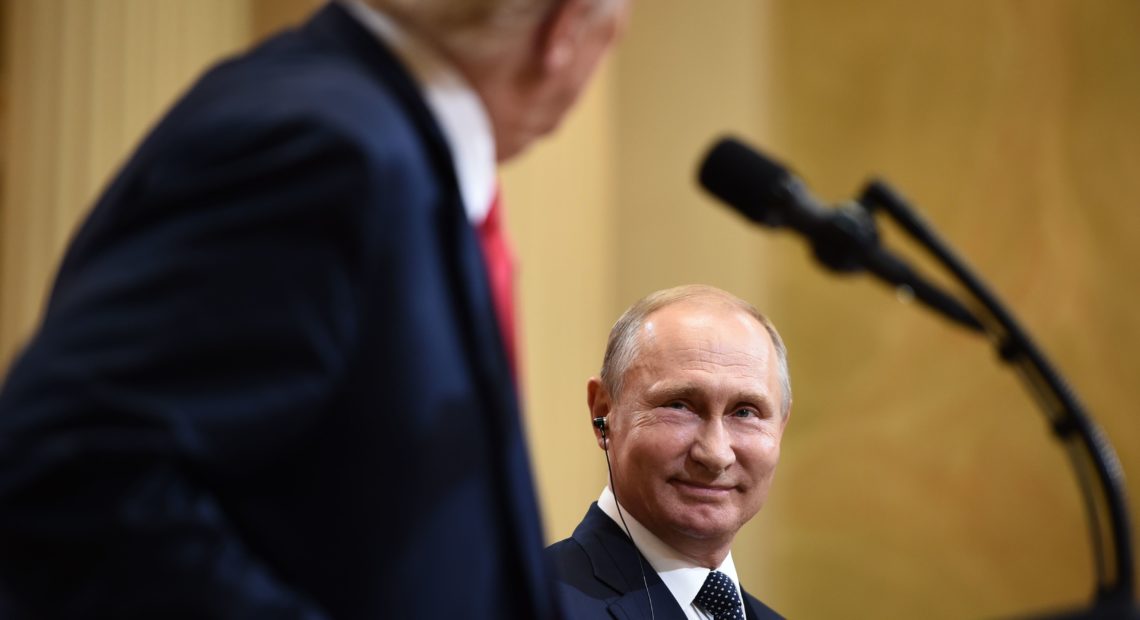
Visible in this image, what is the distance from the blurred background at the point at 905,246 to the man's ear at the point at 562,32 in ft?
13.1

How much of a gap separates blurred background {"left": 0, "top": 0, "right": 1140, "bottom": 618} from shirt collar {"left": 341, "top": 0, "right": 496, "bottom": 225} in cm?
400

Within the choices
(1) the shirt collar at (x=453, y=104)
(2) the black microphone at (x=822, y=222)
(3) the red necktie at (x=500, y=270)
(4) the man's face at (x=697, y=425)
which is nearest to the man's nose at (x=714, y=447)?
(4) the man's face at (x=697, y=425)

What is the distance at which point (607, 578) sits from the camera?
257 cm

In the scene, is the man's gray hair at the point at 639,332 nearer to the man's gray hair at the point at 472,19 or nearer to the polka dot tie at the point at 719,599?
the polka dot tie at the point at 719,599

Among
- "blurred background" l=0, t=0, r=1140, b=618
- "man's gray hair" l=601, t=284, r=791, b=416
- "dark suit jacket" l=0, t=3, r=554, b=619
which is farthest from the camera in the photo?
"blurred background" l=0, t=0, r=1140, b=618

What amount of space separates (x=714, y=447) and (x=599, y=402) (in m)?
0.30

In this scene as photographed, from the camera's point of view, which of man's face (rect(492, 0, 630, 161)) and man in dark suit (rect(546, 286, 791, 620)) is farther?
man in dark suit (rect(546, 286, 791, 620))

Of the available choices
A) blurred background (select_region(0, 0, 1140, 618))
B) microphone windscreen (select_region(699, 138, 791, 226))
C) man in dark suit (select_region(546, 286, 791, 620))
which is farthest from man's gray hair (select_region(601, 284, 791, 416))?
blurred background (select_region(0, 0, 1140, 618))

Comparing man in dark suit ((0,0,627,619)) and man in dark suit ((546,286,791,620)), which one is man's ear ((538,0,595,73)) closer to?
man in dark suit ((0,0,627,619))

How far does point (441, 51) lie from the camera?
1.38m

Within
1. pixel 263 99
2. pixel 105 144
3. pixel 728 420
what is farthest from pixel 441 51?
pixel 105 144

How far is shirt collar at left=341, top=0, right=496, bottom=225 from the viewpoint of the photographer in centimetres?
136

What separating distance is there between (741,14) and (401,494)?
192 inches

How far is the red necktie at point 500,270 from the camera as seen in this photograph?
55.6 inches
